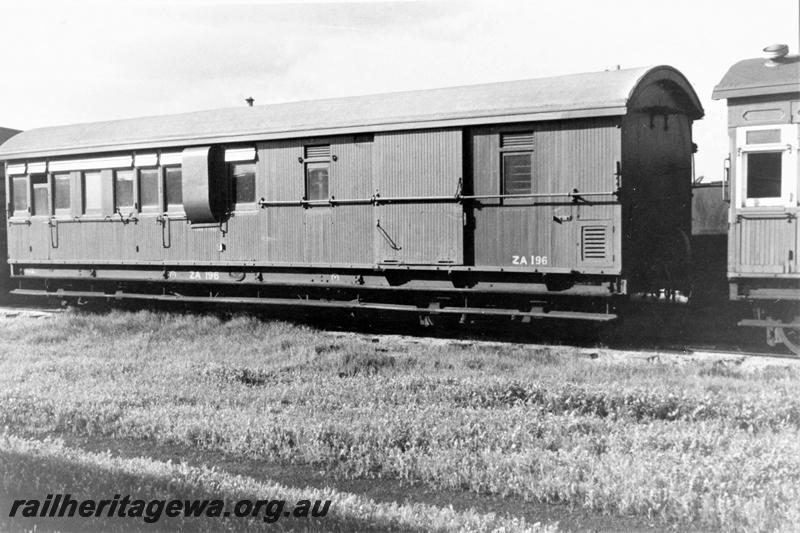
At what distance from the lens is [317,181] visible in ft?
41.8

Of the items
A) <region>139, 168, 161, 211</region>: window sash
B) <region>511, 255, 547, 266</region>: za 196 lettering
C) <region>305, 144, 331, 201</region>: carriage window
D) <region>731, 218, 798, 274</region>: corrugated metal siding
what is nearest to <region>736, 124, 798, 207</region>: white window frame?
<region>731, 218, 798, 274</region>: corrugated metal siding

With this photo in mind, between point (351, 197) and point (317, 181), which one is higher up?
point (317, 181)

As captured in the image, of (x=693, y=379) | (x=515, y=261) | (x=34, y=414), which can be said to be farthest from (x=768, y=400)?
(x=34, y=414)

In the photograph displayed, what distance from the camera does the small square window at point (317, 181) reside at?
1266cm

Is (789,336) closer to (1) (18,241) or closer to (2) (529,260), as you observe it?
(2) (529,260)

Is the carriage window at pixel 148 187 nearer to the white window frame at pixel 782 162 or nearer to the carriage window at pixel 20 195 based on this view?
the carriage window at pixel 20 195

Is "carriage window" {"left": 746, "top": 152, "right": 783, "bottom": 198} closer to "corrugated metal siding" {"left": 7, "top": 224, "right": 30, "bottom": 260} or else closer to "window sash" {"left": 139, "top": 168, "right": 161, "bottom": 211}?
"window sash" {"left": 139, "top": 168, "right": 161, "bottom": 211}

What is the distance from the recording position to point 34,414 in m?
7.09

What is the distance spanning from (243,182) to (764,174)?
27.0 feet

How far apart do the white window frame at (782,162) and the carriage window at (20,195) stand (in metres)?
13.6

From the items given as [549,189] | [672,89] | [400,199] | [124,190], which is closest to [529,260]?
[549,189]

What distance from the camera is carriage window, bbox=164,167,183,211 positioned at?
1405 cm

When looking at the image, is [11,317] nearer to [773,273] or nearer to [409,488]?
[409,488]

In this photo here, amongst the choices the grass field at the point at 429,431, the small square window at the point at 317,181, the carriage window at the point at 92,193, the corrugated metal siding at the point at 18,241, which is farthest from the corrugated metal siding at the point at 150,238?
the grass field at the point at 429,431
